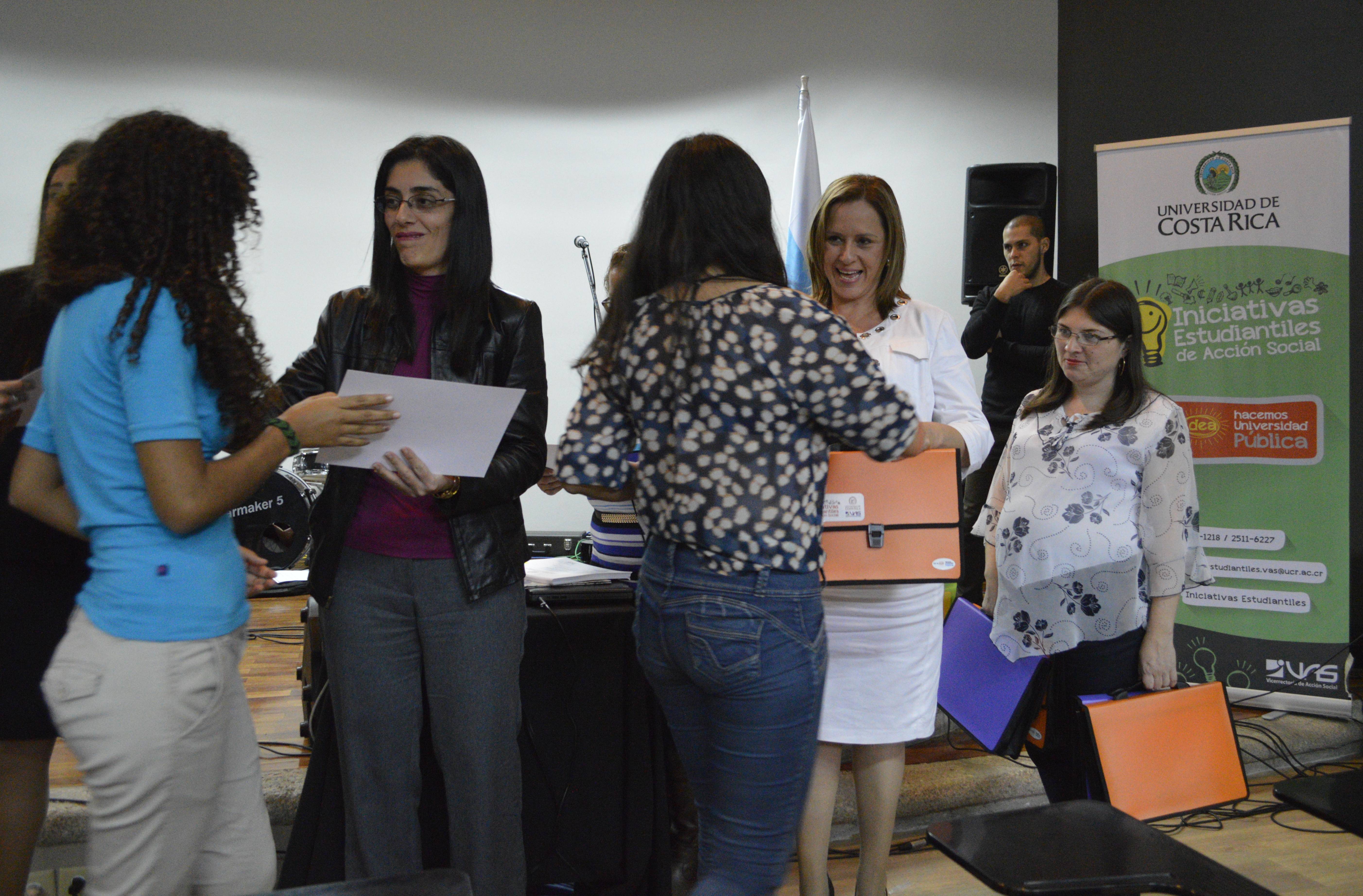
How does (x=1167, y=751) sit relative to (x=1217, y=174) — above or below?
below

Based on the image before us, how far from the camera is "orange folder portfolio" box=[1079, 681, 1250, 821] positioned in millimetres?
2082

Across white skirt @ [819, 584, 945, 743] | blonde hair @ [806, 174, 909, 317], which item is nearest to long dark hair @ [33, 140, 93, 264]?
blonde hair @ [806, 174, 909, 317]

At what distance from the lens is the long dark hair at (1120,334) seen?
2.19 metres

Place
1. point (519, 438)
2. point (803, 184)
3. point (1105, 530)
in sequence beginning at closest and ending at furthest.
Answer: point (519, 438)
point (1105, 530)
point (803, 184)

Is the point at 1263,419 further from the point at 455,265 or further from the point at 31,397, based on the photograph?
the point at 31,397

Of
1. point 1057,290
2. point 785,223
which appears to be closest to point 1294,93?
point 1057,290

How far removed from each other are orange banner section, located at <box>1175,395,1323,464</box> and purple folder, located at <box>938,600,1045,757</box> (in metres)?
1.56

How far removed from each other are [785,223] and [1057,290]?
218cm

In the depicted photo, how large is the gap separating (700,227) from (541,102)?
4900mm

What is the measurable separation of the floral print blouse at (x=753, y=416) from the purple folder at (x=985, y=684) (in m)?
1.11

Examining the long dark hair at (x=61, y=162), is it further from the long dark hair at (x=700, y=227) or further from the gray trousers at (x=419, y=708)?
the long dark hair at (x=700, y=227)

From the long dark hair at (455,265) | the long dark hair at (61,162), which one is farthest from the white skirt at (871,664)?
the long dark hair at (61,162)

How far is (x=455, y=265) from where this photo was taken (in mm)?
1767

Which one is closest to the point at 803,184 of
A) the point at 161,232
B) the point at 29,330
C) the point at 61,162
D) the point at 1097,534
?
the point at 1097,534
